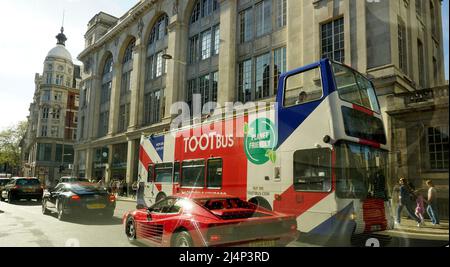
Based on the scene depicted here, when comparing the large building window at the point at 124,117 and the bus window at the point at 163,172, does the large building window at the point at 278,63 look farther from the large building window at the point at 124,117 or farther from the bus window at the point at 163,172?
the large building window at the point at 124,117

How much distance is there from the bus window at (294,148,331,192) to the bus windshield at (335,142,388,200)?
0.26 meters

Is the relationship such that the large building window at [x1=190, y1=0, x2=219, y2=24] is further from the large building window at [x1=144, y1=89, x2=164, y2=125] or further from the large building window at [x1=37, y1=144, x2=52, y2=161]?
the large building window at [x1=37, y1=144, x2=52, y2=161]

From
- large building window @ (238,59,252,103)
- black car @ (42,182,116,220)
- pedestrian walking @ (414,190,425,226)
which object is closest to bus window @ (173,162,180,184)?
black car @ (42,182,116,220)

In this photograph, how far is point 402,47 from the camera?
16.7 m

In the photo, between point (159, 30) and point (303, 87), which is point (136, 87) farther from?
point (303, 87)

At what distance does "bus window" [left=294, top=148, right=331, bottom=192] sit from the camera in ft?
25.8

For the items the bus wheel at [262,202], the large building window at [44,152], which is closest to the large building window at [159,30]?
the bus wheel at [262,202]

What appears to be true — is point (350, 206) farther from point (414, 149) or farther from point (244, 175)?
point (414, 149)

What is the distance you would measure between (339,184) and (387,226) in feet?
6.38

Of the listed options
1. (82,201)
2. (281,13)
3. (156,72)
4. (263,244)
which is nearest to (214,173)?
(82,201)

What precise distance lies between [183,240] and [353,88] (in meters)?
5.71

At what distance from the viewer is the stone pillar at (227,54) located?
79.8 feet

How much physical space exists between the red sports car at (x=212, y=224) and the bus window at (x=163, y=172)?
6.35 metres

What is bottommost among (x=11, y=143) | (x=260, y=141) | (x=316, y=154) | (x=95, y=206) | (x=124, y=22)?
(x=95, y=206)
